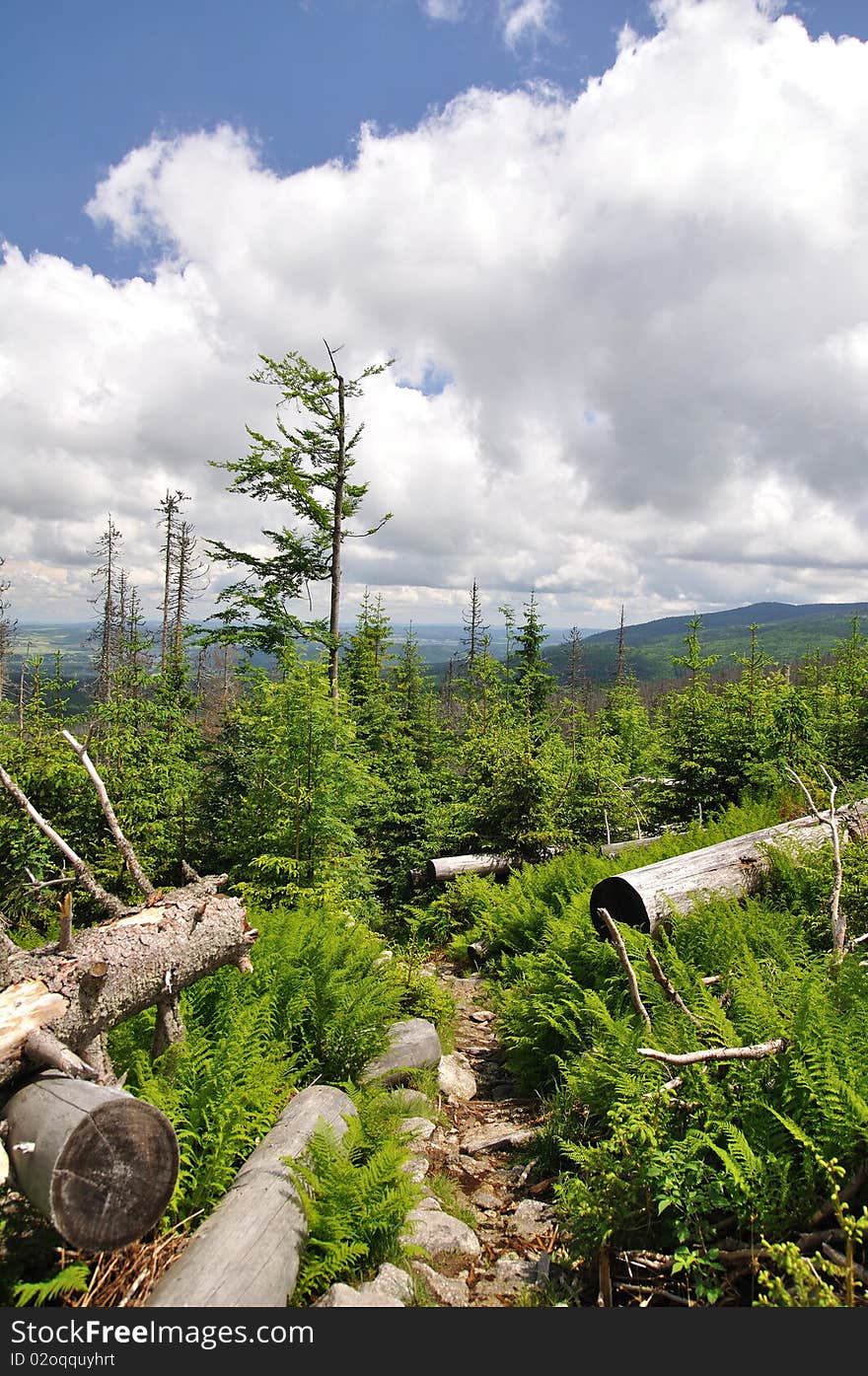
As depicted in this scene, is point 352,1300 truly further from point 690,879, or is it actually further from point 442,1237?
point 690,879

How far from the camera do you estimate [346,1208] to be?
12.3 feet

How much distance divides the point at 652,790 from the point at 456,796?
15.2 ft

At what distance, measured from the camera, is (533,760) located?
1227 cm

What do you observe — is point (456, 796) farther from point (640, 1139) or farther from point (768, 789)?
point (640, 1139)

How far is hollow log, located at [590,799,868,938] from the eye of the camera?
23.2ft

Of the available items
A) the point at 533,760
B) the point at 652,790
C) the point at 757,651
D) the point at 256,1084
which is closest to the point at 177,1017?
the point at 256,1084

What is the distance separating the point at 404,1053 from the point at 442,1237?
2063mm

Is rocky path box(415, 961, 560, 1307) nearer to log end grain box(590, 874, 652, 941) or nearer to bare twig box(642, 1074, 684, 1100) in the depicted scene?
bare twig box(642, 1074, 684, 1100)

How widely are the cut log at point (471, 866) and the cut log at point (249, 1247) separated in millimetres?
8287

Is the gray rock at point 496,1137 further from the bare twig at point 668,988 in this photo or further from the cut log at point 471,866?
the cut log at point 471,866

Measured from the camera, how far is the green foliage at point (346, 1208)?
3516 mm

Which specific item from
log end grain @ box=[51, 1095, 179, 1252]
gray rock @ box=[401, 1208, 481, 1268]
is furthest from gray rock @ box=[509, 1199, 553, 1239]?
log end grain @ box=[51, 1095, 179, 1252]

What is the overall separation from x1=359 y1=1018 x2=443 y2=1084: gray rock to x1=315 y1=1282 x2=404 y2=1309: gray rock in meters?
2.30

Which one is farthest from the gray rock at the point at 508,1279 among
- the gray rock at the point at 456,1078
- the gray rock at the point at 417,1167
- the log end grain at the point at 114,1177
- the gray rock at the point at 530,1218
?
the gray rock at the point at 456,1078
